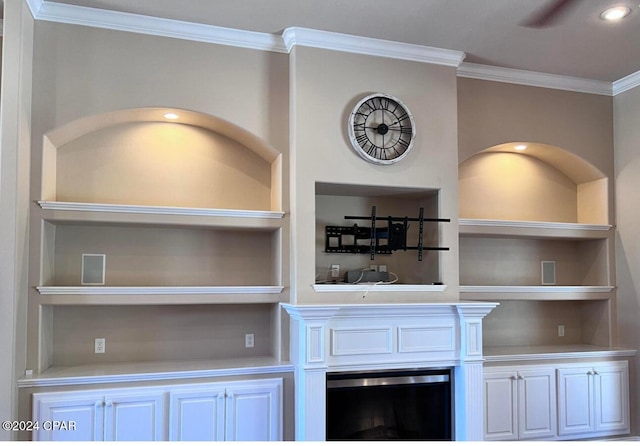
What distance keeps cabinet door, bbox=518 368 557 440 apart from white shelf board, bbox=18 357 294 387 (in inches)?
78.0

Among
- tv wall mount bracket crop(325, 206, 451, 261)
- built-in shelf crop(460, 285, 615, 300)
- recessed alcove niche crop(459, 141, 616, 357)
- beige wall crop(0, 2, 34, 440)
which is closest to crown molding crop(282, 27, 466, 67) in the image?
recessed alcove niche crop(459, 141, 616, 357)

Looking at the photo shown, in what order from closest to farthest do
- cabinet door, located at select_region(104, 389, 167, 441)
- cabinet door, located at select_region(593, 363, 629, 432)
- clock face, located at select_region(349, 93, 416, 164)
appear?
cabinet door, located at select_region(104, 389, 167, 441), clock face, located at select_region(349, 93, 416, 164), cabinet door, located at select_region(593, 363, 629, 432)

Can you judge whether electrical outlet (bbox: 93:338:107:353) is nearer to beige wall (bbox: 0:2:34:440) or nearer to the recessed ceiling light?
beige wall (bbox: 0:2:34:440)

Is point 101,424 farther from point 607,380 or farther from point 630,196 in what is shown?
point 630,196

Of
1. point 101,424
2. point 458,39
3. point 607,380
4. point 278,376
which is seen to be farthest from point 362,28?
point 607,380

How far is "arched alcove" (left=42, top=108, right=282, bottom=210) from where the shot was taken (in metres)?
3.83

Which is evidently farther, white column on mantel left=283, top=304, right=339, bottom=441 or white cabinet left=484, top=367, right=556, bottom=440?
white cabinet left=484, top=367, right=556, bottom=440

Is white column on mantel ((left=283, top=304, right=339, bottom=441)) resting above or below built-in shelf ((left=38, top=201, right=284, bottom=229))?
below

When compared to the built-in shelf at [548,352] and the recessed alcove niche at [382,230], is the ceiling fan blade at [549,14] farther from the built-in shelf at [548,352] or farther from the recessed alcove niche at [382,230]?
the built-in shelf at [548,352]

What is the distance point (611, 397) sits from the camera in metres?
4.58

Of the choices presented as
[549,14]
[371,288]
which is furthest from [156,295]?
[549,14]

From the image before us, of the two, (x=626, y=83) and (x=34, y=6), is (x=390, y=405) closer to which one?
(x=626, y=83)

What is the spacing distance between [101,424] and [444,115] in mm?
3311

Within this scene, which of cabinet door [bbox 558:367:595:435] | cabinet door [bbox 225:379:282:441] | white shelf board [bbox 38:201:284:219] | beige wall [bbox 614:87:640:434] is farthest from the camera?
beige wall [bbox 614:87:640:434]
